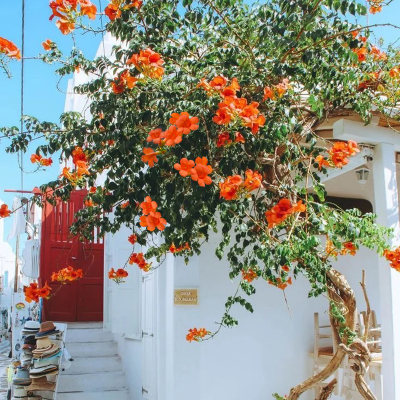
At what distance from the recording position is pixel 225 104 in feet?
8.46

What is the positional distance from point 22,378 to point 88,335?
195cm

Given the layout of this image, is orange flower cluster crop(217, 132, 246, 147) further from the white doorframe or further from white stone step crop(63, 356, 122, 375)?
white stone step crop(63, 356, 122, 375)

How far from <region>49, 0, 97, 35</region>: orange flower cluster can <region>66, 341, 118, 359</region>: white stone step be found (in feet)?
20.8

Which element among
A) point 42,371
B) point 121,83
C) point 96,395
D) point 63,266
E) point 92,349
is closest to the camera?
point 121,83

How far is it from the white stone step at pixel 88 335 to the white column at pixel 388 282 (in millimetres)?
5509

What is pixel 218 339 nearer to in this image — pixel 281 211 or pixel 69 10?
pixel 281 211

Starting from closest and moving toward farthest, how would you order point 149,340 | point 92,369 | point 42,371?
1. point 149,340
2. point 42,371
3. point 92,369

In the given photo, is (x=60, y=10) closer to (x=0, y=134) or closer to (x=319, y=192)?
(x=0, y=134)

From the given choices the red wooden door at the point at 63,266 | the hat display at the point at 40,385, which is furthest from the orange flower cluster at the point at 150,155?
the red wooden door at the point at 63,266

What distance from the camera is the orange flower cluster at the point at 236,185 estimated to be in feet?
8.38

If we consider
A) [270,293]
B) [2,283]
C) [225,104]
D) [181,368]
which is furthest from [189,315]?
[2,283]

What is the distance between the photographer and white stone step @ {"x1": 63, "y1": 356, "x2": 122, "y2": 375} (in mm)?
7690

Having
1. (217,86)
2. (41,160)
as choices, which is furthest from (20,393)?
(217,86)

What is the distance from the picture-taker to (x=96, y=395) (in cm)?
715
